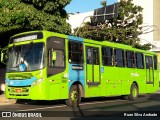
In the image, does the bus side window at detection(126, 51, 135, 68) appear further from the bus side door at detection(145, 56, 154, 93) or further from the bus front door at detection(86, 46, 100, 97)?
the bus front door at detection(86, 46, 100, 97)

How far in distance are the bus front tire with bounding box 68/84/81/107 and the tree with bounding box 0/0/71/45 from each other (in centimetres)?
502

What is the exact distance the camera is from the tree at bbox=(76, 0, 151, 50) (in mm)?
35844

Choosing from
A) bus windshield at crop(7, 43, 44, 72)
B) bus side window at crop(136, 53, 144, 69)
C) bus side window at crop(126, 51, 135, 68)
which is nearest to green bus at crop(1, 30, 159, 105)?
bus windshield at crop(7, 43, 44, 72)

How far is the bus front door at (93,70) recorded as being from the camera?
59.8 feet

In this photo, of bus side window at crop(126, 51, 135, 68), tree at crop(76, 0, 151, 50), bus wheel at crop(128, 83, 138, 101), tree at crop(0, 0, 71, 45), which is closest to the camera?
tree at crop(0, 0, 71, 45)

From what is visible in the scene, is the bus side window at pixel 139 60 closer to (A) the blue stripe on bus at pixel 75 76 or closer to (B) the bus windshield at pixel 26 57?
(A) the blue stripe on bus at pixel 75 76

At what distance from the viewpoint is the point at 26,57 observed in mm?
15891

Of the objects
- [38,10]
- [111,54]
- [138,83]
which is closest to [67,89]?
[111,54]

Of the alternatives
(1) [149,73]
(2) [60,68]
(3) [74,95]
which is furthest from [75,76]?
(1) [149,73]

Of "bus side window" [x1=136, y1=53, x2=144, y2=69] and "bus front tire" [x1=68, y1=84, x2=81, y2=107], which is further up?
"bus side window" [x1=136, y1=53, x2=144, y2=69]

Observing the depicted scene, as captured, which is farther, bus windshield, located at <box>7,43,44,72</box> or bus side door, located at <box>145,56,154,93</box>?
bus side door, located at <box>145,56,154,93</box>

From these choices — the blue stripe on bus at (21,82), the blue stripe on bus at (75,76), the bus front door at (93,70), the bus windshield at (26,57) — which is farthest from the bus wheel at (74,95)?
the bus windshield at (26,57)

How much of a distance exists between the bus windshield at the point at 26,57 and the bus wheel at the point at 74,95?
7.35 ft

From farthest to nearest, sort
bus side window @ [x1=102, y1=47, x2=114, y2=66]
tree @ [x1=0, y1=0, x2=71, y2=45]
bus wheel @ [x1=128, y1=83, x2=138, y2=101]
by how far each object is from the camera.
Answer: bus wheel @ [x1=128, y1=83, x2=138, y2=101], tree @ [x1=0, y1=0, x2=71, y2=45], bus side window @ [x1=102, y1=47, x2=114, y2=66]
